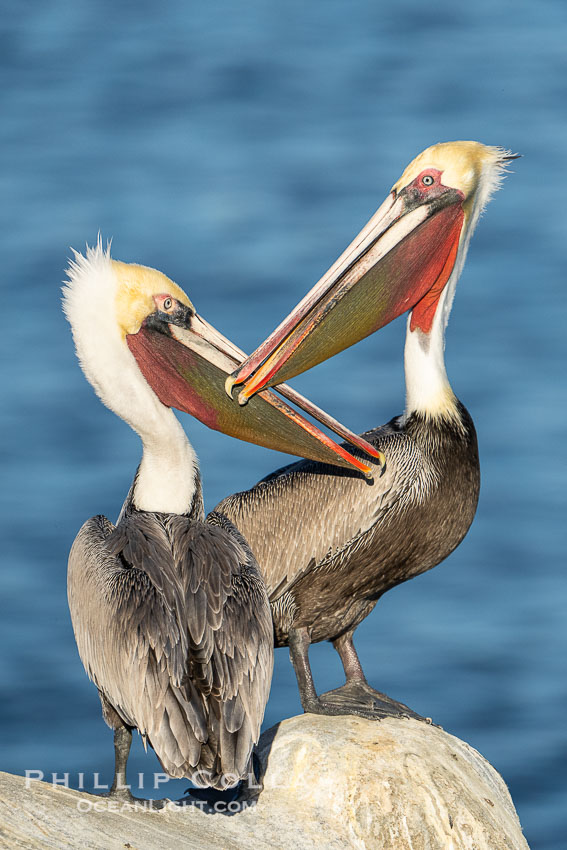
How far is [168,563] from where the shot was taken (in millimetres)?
6629

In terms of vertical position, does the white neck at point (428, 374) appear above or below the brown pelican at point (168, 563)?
above

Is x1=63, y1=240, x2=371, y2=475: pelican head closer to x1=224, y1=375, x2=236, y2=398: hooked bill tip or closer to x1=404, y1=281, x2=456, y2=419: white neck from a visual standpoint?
x1=224, y1=375, x2=236, y2=398: hooked bill tip

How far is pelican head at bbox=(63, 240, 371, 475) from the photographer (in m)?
7.42

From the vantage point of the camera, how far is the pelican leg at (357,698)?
7.46m

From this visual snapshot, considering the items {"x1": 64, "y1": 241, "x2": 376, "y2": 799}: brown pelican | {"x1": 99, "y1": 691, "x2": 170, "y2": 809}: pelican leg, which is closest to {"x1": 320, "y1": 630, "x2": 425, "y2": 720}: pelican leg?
{"x1": 64, "y1": 241, "x2": 376, "y2": 799}: brown pelican

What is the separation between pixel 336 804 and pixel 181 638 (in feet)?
3.34

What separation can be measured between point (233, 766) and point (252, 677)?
1.32ft

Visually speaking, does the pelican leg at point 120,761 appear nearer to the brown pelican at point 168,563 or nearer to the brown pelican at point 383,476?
the brown pelican at point 168,563

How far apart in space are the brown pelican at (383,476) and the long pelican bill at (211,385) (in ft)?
0.88

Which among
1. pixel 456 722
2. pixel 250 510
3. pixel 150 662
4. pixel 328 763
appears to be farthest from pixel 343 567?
pixel 456 722

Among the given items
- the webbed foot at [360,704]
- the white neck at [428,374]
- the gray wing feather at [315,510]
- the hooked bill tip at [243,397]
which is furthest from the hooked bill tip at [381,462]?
the webbed foot at [360,704]

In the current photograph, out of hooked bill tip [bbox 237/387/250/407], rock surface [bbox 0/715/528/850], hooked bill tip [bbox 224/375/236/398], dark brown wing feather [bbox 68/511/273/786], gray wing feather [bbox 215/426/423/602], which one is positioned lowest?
rock surface [bbox 0/715/528/850]

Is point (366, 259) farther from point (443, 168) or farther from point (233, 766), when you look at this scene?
point (233, 766)

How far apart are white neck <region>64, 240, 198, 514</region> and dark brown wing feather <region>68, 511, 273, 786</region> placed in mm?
399
